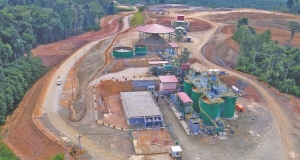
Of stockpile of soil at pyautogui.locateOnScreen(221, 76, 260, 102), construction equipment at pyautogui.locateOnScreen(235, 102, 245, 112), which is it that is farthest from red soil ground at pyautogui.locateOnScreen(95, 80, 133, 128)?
stockpile of soil at pyautogui.locateOnScreen(221, 76, 260, 102)

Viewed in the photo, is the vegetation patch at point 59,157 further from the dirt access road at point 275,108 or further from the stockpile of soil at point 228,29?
the stockpile of soil at point 228,29

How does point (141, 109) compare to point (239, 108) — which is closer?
point (141, 109)

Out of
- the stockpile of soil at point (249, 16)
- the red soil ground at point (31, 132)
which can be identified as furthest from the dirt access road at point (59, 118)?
the stockpile of soil at point (249, 16)

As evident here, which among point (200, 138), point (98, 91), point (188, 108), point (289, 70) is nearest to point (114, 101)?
point (98, 91)

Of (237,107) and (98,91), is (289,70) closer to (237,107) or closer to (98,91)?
(237,107)

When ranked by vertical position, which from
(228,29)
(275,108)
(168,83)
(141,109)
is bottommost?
(275,108)

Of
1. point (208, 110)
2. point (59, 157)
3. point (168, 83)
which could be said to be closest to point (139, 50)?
point (168, 83)

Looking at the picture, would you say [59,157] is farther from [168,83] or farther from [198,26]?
[198,26]
